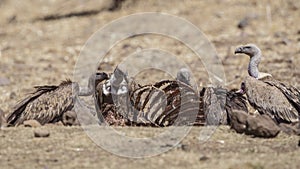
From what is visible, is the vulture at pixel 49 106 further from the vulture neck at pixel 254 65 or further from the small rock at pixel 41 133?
the vulture neck at pixel 254 65

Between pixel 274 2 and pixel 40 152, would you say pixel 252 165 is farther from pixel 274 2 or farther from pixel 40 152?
pixel 274 2

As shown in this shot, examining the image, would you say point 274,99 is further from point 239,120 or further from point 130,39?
point 130,39

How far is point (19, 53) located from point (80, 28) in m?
2.31

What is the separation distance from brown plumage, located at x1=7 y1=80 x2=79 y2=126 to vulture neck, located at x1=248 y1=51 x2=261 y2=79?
189 centimetres

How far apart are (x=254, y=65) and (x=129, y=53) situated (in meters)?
4.37

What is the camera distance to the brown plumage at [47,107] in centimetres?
725

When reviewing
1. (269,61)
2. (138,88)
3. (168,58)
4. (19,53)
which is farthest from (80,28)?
(138,88)

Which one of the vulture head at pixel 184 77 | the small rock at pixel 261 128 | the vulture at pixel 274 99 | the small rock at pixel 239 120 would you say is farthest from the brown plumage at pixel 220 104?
the small rock at pixel 261 128

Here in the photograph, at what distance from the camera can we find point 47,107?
7281 millimetres

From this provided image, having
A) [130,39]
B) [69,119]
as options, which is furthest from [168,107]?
[130,39]

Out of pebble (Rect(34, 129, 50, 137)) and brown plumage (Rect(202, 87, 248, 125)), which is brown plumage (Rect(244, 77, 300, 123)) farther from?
pebble (Rect(34, 129, 50, 137))

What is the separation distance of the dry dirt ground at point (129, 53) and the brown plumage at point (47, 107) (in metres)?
0.51

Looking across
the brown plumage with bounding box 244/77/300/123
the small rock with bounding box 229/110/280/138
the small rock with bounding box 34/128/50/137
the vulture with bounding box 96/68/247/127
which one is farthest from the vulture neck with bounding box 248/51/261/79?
the small rock with bounding box 34/128/50/137

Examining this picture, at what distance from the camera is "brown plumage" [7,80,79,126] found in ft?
23.8
